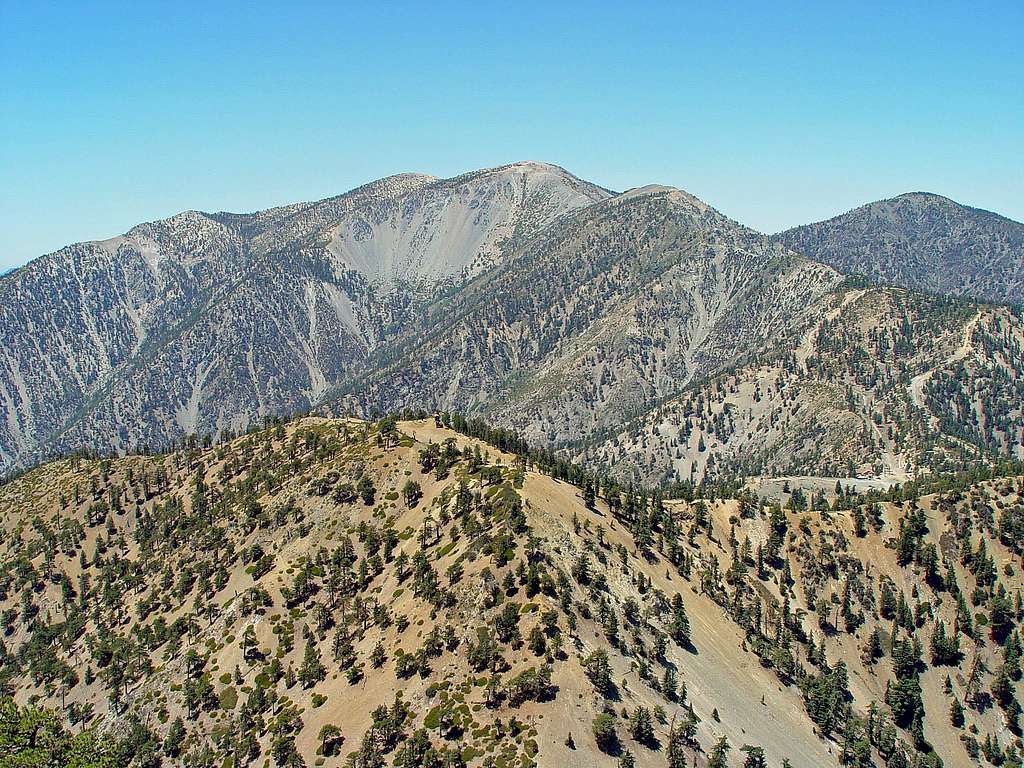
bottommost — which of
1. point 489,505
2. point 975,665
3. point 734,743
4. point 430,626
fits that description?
point 975,665

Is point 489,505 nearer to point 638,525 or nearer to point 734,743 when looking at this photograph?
point 638,525

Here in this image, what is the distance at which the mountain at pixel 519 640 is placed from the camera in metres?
109

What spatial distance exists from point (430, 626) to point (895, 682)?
113417 millimetres

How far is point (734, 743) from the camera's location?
116188 mm

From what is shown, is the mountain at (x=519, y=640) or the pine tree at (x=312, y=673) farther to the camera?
the pine tree at (x=312, y=673)

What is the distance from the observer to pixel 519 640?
116 meters

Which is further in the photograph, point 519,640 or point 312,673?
point 312,673

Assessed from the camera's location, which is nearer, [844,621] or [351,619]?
[351,619]

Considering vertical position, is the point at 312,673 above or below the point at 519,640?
below

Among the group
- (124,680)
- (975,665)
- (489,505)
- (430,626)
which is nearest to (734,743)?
(430,626)

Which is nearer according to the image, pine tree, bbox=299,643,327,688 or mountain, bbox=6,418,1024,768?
mountain, bbox=6,418,1024,768

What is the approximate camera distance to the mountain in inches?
4277

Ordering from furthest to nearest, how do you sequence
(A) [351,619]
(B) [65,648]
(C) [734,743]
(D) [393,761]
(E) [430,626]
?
1. (B) [65,648]
2. (A) [351,619]
3. (E) [430,626]
4. (C) [734,743]
5. (D) [393,761]

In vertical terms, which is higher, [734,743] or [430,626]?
[430,626]
